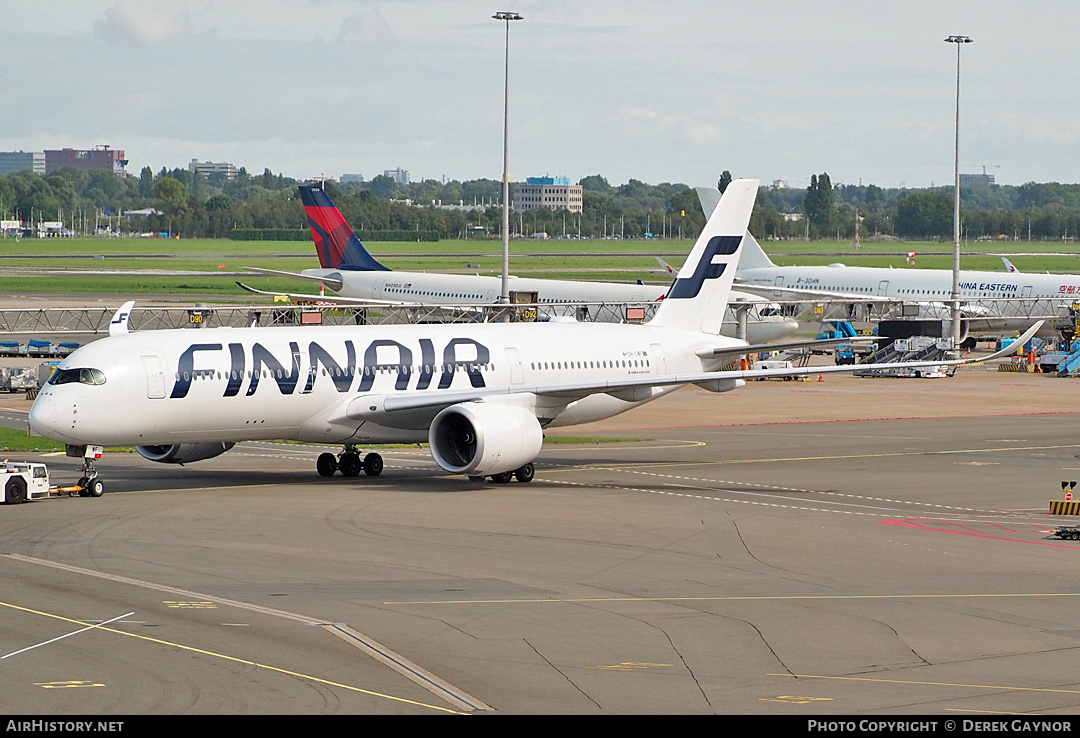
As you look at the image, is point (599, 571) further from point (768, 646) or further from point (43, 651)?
point (43, 651)

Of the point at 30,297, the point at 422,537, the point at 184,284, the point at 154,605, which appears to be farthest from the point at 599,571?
the point at 184,284

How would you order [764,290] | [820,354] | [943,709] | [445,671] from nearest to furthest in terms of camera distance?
[943,709]
[445,671]
[820,354]
[764,290]

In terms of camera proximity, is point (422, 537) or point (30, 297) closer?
point (422, 537)

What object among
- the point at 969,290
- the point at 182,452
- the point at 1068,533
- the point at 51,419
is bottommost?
the point at 1068,533

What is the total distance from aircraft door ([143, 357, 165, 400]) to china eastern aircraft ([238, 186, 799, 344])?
186ft

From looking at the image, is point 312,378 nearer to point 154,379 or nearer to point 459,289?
point 154,379

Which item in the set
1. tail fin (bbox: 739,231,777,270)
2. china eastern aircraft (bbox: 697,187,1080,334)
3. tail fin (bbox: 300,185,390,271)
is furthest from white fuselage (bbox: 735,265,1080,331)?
tail fin (bbox: 300,185,390,271)

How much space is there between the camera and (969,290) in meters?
97.9

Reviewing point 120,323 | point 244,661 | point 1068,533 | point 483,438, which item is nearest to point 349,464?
point 483,438

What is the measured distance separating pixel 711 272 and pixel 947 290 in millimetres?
52370

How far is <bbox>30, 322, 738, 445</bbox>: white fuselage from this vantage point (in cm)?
3747

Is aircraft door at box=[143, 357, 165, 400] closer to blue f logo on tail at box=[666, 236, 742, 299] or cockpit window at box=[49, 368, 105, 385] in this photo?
cockpit window at box=[49, 368, 105, 385]

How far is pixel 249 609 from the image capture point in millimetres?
24109

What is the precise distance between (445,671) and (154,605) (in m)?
6.79
